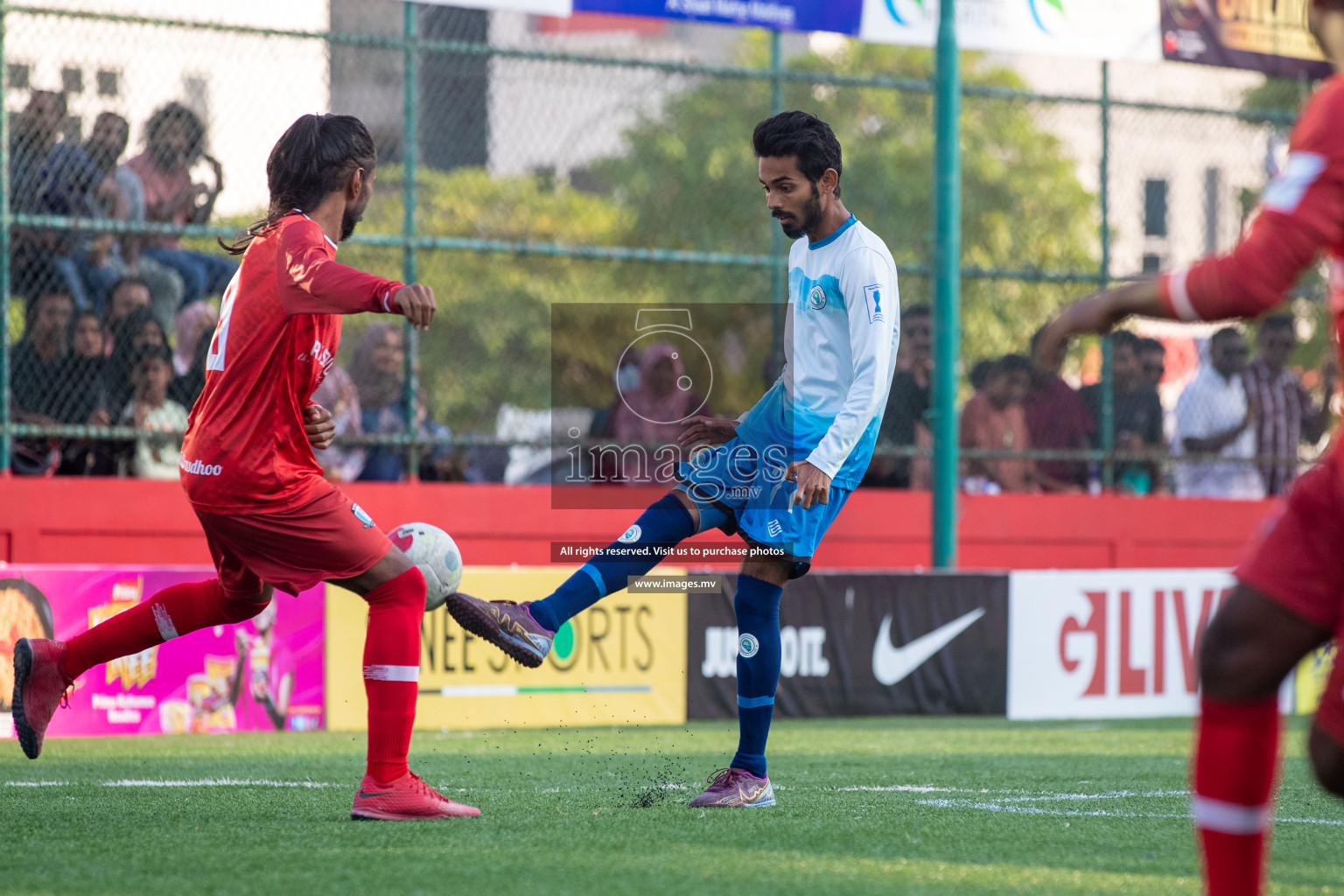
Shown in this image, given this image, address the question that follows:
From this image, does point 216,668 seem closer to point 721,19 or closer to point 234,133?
point 234,133

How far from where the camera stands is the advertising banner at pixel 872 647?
1014 cm

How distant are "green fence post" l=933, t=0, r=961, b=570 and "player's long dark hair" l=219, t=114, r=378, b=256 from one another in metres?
7.05

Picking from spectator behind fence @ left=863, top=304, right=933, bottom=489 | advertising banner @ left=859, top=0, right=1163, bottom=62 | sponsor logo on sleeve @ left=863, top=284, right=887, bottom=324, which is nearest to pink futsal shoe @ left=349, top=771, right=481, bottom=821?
sponsor logo on sleeve @ left=863, top=284, right=887, bottom=324

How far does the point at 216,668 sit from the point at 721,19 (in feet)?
18.8

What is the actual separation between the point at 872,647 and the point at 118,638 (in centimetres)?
597

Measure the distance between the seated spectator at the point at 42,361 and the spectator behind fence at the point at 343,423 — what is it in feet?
5.18

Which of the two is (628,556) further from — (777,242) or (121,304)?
(777,242)

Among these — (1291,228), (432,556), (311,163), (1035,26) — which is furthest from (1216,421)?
(1291,228)

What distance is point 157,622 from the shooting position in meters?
5.47

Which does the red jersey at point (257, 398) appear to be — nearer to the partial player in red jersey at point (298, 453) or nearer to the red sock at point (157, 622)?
the partial player in red jersey at point (298, 453)

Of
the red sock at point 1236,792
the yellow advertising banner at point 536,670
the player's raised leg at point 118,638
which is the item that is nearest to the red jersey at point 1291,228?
the red sock at point 1236,792

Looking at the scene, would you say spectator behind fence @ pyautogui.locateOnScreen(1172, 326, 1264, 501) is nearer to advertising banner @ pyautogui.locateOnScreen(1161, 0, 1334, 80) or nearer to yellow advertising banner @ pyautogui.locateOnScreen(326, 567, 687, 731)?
advertising banner @ pyautogui.locateOnScreen(1161, 0, 1334, 80)

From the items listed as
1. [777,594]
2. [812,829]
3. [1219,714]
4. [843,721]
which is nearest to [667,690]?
[843,721]

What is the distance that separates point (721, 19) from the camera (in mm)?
11734
